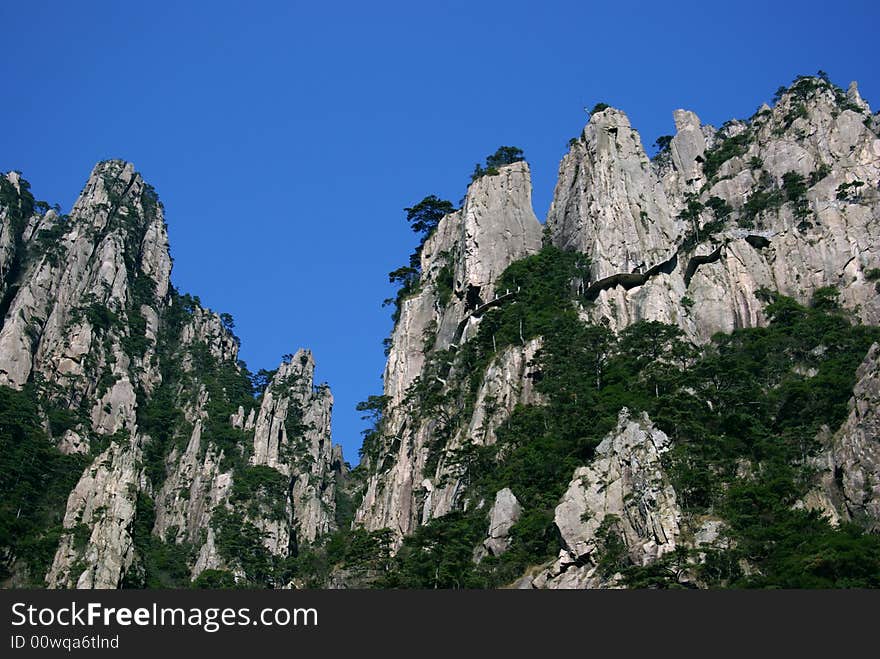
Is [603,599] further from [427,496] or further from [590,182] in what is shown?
[590,182]

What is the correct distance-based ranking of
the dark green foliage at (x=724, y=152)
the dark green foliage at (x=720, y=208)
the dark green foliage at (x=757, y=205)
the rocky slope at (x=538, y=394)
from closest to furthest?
the rocky slope at (x=538, y=394)
the dark green foliage at (x=757, y=205)
the dark green foliage at (x=720, y=208)
the dark green foliage at (x=724, y=152)

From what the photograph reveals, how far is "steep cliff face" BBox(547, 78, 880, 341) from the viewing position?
73.3 meters

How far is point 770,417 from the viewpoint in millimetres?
58469

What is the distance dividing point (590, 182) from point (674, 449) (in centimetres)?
3378

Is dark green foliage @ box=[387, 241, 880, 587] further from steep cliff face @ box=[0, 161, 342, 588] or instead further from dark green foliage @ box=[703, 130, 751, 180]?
dark green foliage @ box=[703, 130, 751, 180]

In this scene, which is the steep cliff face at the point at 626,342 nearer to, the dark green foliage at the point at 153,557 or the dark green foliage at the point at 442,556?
the dark green foliage at the point at 442,556

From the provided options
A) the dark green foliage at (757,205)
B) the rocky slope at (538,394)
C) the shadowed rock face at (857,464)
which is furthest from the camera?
the dark green foliage at (757,205)

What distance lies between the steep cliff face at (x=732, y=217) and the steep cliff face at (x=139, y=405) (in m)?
32.5

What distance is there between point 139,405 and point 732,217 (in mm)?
55997

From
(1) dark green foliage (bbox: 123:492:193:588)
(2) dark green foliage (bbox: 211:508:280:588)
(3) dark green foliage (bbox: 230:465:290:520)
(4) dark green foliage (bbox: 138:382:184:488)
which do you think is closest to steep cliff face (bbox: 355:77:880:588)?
(2) dark green foliage (bbox: 211:508:280:588)

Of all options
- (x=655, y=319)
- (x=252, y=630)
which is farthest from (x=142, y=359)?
(x=252, y=630)

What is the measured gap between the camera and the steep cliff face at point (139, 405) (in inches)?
3059

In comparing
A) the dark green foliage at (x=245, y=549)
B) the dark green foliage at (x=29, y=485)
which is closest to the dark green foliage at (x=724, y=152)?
the dark green foliage at (x=245, y=549)

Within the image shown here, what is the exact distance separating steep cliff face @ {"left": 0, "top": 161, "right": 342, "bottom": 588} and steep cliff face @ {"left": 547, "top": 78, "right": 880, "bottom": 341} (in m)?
32.5
